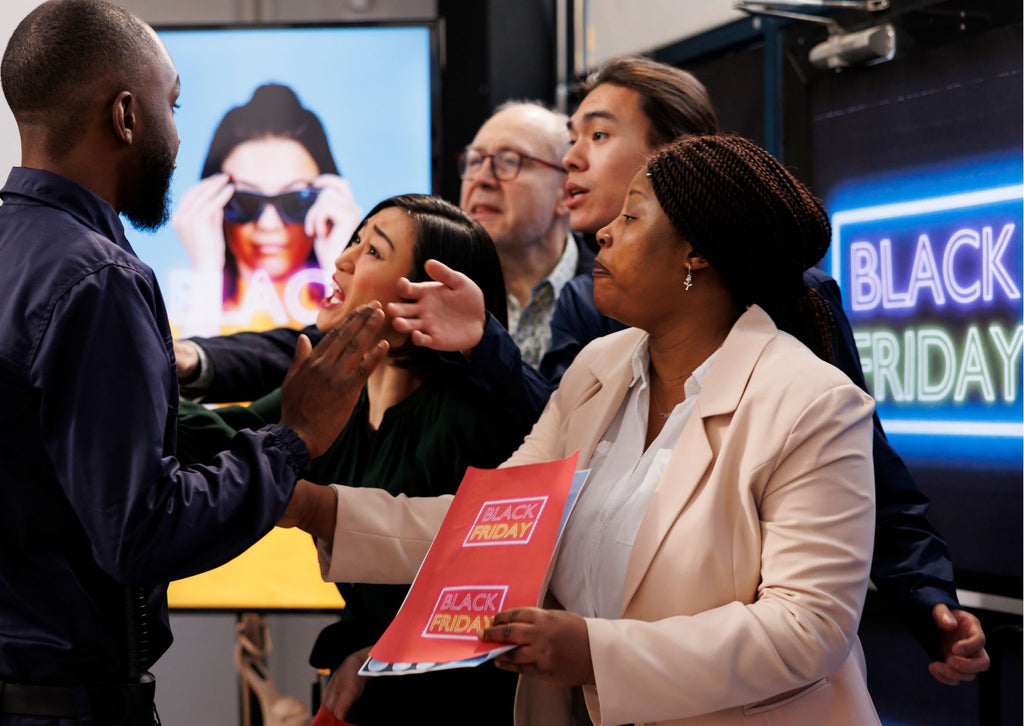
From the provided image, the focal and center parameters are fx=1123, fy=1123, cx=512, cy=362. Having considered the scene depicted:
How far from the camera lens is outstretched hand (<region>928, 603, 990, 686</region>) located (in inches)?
74.4

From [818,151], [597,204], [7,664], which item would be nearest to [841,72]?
[818,151]

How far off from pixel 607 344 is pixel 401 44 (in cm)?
180

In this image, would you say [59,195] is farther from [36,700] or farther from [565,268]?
[565,268]

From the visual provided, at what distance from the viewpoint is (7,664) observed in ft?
5.01

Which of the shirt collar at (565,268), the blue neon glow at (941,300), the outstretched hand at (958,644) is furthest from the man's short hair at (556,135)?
the outstretched hand at (958,644)

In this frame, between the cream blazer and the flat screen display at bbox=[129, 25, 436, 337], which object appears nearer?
the cream blazer

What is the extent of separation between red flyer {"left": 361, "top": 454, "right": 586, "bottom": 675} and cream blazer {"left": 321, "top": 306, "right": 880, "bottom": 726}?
5.1 inches

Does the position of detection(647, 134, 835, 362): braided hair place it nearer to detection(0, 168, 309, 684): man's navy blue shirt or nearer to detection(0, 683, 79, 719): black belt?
detection(0, 168, 309, 684): man's navy blue shirt

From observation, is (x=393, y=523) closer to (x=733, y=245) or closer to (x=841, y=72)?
(x=733, y=245)

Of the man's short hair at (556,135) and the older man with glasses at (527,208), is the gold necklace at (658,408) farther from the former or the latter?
the man's short hair at (556,135)

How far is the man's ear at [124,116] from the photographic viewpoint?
5.39 feet

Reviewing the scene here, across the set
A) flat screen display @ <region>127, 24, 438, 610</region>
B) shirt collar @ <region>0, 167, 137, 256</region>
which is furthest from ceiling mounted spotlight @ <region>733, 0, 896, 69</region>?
shirt collar @ <region>0, 167, 137, 256</region>

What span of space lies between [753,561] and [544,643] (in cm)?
34

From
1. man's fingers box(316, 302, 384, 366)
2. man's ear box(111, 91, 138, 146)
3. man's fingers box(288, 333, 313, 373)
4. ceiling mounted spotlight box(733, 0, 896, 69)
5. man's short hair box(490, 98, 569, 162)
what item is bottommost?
man's fingers box(288, 333, 313, 373)
